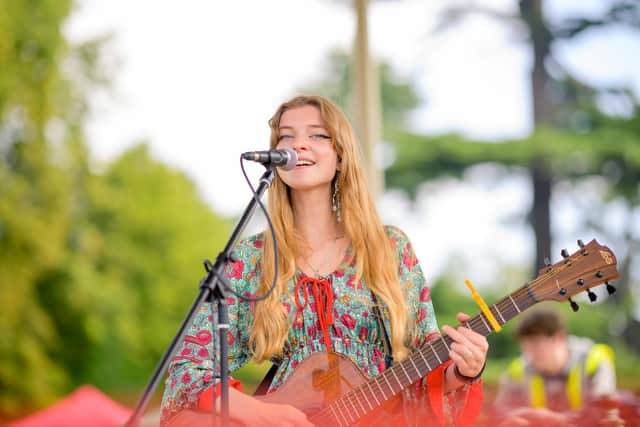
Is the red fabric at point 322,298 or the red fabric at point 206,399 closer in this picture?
the red fabric at point 206,399

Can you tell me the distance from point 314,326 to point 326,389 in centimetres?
20

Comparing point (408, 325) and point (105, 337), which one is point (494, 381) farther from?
point (408, 325)

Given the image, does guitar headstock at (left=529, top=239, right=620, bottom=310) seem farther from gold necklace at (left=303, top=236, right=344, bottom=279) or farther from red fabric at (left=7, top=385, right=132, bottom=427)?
red fabric at (left=7, top=385, right=132, bottom=427)

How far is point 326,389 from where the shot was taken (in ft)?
7.52

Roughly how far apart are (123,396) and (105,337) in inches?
28.6

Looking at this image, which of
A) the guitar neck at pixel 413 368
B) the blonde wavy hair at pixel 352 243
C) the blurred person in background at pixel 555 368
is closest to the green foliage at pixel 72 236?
the blurred person in background at pixel 555 368

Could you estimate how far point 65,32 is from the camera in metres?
8.96

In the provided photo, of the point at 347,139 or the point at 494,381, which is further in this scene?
the point at 494,381

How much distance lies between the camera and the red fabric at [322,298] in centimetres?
238

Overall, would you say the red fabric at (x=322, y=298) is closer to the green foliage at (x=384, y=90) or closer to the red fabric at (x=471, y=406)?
the red fabric at (x=471, y=406)

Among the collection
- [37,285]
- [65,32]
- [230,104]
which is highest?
[65,32]

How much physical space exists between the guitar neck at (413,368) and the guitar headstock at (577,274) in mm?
37

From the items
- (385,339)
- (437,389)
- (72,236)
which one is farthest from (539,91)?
(437,389)

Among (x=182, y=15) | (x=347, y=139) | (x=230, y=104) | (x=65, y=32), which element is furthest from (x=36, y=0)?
(x=347, y=139)
